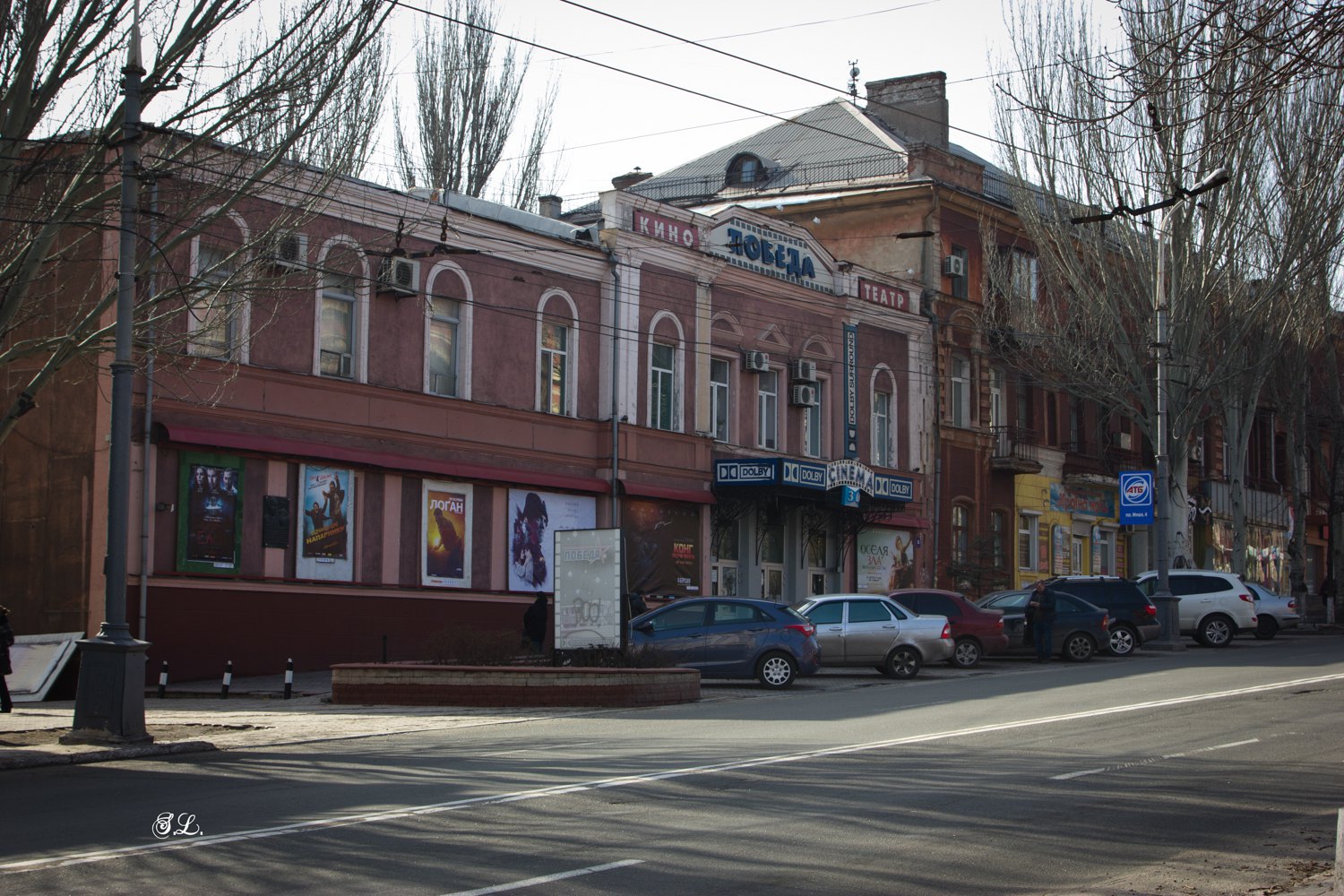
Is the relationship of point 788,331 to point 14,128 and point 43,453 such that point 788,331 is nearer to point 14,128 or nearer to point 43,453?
point 43,453

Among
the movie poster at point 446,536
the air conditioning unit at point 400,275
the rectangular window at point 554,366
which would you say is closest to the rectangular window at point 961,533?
the rectangular window at point 554,366

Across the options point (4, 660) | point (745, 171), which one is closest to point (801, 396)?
point (745, 171)

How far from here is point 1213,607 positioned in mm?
34188

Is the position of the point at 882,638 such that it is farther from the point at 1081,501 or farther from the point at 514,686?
the point at 1081,501

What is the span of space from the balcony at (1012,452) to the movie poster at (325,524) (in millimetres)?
23125

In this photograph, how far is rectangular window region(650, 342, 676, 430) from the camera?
3444cm

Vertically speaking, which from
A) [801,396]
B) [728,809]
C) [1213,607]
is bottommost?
[728,809]

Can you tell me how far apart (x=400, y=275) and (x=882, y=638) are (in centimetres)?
1135

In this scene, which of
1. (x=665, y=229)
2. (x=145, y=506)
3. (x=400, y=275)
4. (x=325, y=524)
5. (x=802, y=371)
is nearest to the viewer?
(x=145, y=506)

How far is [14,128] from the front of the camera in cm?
1591

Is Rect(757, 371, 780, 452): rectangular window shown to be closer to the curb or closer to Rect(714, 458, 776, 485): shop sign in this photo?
Rect(714, 458, 776, 485): shop sign

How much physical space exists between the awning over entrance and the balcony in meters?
16.6

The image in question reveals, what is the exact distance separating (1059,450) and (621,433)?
20984 mm

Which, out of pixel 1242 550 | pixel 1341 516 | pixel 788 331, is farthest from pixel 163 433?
pixel 1341 516
